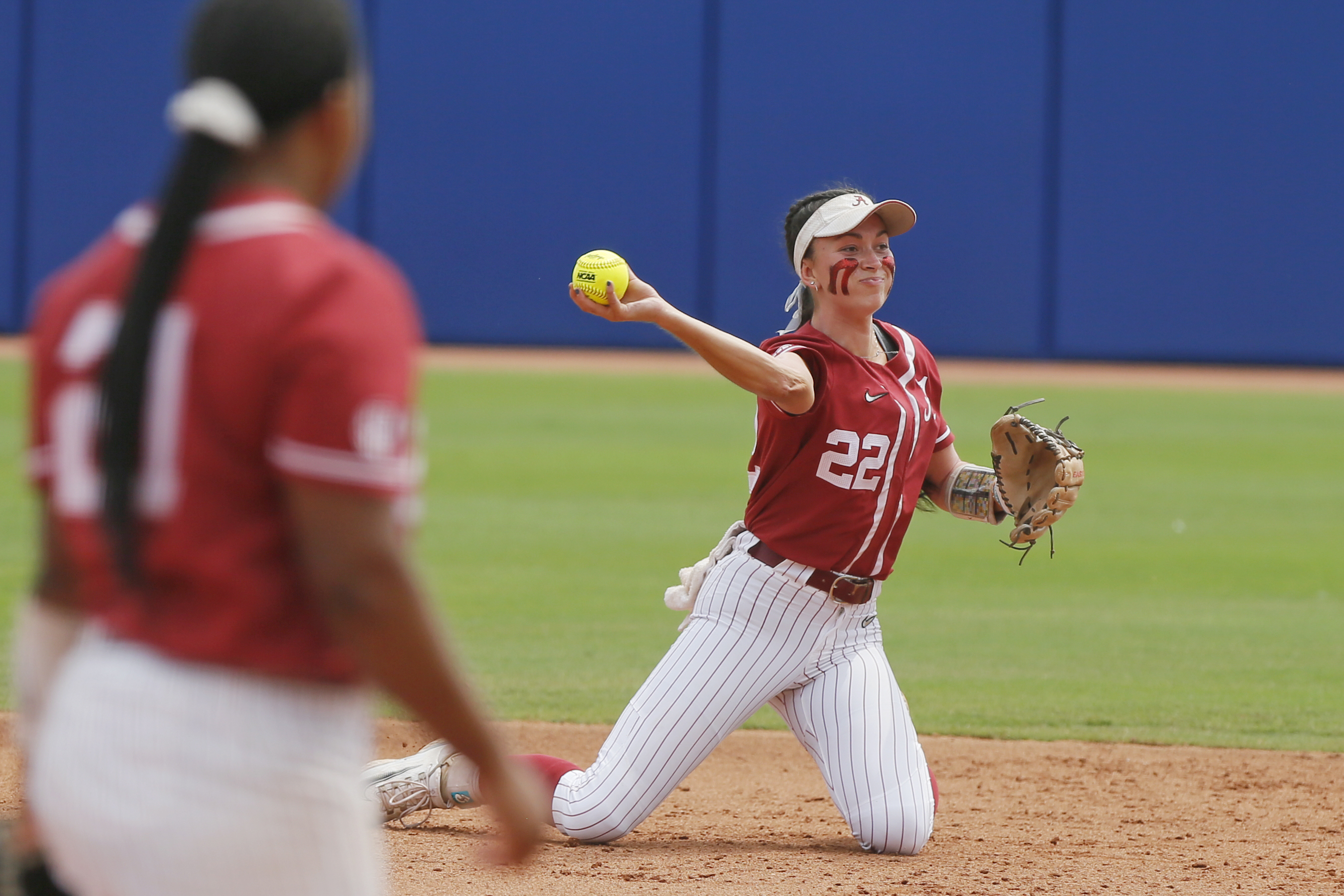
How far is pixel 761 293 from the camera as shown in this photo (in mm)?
22516

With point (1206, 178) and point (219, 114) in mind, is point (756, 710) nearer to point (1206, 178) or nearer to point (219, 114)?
point (219, 114)

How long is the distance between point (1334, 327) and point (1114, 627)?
15717mm

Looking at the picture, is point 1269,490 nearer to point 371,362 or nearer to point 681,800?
point 681,800

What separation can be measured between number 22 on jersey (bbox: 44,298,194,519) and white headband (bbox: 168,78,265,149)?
0.17 metres

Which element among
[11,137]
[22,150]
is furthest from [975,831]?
[11,137]

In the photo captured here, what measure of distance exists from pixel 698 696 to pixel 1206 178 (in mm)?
19202

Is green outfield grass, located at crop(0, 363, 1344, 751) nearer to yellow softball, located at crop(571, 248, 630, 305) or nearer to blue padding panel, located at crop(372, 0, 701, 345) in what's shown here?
yellow softball, located at crop(571, 248, 630, 305)

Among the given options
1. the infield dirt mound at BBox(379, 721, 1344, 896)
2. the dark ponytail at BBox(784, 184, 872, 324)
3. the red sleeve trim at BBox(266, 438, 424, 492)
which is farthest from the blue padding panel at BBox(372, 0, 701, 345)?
the red sleeve trim at BBox(266, 438, 424, 492)

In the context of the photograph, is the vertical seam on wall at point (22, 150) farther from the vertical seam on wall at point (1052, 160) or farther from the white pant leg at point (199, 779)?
the white pant leg at point (199, 779)

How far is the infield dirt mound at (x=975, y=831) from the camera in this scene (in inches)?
146

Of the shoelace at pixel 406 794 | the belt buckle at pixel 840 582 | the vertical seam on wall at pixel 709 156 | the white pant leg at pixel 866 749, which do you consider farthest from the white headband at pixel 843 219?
the vertical seam on wall at pixel 709 156

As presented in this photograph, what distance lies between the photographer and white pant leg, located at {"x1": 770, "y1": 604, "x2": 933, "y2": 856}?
3938mm

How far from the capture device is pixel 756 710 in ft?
12.9

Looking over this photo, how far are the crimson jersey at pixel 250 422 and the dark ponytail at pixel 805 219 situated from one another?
9.03 feet
